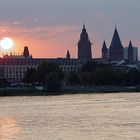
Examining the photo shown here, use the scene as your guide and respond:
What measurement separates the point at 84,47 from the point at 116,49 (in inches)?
601

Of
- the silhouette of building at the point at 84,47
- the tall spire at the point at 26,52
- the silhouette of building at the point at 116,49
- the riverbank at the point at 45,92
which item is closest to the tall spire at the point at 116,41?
the silhouette of building at the point at 116,49

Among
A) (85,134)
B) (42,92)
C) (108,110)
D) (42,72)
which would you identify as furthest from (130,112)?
(42,72)

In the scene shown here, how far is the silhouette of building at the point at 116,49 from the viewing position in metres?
189

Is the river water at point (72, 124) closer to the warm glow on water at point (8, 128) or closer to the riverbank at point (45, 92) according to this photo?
the warm glow on water at point (8, 128)

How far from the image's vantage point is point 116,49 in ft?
628

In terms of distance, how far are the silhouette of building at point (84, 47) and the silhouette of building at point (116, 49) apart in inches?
423

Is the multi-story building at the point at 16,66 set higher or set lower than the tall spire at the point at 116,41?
lower

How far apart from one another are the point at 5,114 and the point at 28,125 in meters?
9.78

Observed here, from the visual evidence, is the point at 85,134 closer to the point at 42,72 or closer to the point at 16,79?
the point at 42,72

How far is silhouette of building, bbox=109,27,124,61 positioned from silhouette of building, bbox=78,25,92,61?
10750 millimetres

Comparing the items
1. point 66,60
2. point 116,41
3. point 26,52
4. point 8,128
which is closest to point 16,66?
point 66,60

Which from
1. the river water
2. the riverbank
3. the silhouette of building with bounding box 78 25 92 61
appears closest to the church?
the silhouette of building with bounding box 78 25 92 61

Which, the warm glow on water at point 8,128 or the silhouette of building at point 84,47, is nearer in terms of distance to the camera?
the warm glow on water at point 8,128

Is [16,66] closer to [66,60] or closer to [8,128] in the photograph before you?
[66,60]
